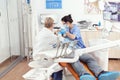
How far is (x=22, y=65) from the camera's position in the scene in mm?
4887

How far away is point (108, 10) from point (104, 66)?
211 centimetres

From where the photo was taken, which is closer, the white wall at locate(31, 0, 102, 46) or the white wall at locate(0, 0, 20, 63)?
the white wall at locate(0, 0, 20, 63)

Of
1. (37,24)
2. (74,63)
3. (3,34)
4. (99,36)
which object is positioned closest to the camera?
(74,63)

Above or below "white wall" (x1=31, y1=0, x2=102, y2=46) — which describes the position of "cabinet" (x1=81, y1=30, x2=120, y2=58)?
below

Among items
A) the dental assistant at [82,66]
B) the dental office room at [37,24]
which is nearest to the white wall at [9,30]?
the dental office room at [37,24]

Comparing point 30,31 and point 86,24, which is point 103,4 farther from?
point 30,31

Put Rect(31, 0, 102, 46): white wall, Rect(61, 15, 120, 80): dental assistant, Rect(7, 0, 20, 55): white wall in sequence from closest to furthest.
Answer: Rect(61, 15, 120, 80): dental assistant < Rect(7, 0, 20, 55): white wall < Rect(31, 0, 102, 46): white wall

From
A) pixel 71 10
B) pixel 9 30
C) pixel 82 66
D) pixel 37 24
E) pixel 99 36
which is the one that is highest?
pixel 71 10

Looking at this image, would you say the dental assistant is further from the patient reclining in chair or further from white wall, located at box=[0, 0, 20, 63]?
white wall, located at box=[0, 0, 20, 63]

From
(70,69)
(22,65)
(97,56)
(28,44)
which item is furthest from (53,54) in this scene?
(28,44)

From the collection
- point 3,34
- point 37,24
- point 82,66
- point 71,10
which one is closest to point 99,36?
point 71,10

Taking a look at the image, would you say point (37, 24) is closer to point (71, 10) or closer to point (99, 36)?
point (71, 10)

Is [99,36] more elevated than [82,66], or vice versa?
[99,36]

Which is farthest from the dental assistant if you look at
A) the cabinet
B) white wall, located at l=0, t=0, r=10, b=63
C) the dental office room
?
white wall, located at l=0, t=0, r=10, b=63
